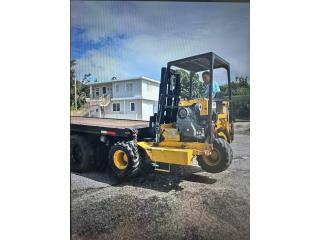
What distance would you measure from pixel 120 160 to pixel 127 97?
521mm

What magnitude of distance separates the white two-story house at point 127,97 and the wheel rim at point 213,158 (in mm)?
570

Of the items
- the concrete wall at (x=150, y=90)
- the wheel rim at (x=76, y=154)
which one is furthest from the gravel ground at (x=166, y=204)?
the concrete wall at (x=150, y=90)

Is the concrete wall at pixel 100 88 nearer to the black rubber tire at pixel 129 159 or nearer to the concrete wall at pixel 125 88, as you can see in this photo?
the concrete wall at pixel 125 88

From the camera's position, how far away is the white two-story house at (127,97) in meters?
2.76

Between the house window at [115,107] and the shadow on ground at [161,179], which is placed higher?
the house window at [115,107]

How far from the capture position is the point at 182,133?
286 centimetres

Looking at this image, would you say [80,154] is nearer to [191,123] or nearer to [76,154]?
[76,154]

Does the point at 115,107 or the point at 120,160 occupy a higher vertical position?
the point at 115,107

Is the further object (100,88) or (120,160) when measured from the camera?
(120,160)

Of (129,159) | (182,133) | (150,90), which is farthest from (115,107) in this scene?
(182,133)

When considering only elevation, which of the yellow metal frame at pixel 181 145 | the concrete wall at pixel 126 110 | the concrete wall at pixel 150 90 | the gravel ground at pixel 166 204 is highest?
the concrete wall at pixel 150 90

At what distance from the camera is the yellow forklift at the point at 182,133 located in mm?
2781

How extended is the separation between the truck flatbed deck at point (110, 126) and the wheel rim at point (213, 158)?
21.7 inches
